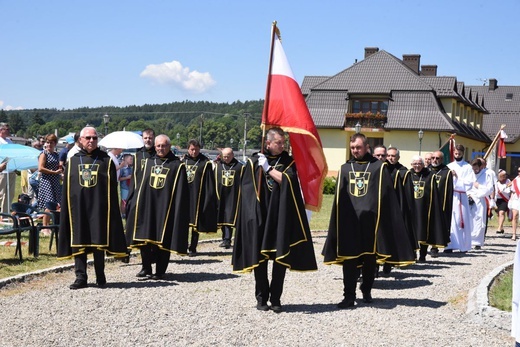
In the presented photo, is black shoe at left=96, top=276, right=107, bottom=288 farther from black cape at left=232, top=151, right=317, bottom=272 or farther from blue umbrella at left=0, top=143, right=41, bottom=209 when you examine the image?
blue umbrella at left=0, top=143, right=41, bottom=209

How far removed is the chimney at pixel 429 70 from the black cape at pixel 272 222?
57.7 m

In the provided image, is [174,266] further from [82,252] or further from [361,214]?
[361,214]

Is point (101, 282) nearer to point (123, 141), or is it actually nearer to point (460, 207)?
point (123, 141)

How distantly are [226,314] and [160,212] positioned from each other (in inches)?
111

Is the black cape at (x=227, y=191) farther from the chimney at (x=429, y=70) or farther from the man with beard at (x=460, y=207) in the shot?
the chimney at (x=429, y=70)

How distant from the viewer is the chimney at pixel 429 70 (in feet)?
211

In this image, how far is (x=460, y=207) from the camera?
54.5 feet

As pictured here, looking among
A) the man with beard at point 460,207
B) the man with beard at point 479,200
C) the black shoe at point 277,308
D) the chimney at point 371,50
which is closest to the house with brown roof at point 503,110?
the chimney at point 371,50

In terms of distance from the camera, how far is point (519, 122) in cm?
7206

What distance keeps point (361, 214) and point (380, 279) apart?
9.23 feet

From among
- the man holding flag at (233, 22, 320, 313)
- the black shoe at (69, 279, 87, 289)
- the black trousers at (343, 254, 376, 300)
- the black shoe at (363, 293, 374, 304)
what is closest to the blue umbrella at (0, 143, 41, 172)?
the black shoe at (69, 279, 87, 289)

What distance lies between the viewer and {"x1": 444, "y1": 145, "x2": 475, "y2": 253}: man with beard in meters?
16.3

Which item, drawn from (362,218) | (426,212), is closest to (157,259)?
(362,218)

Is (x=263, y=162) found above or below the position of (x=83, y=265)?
above
